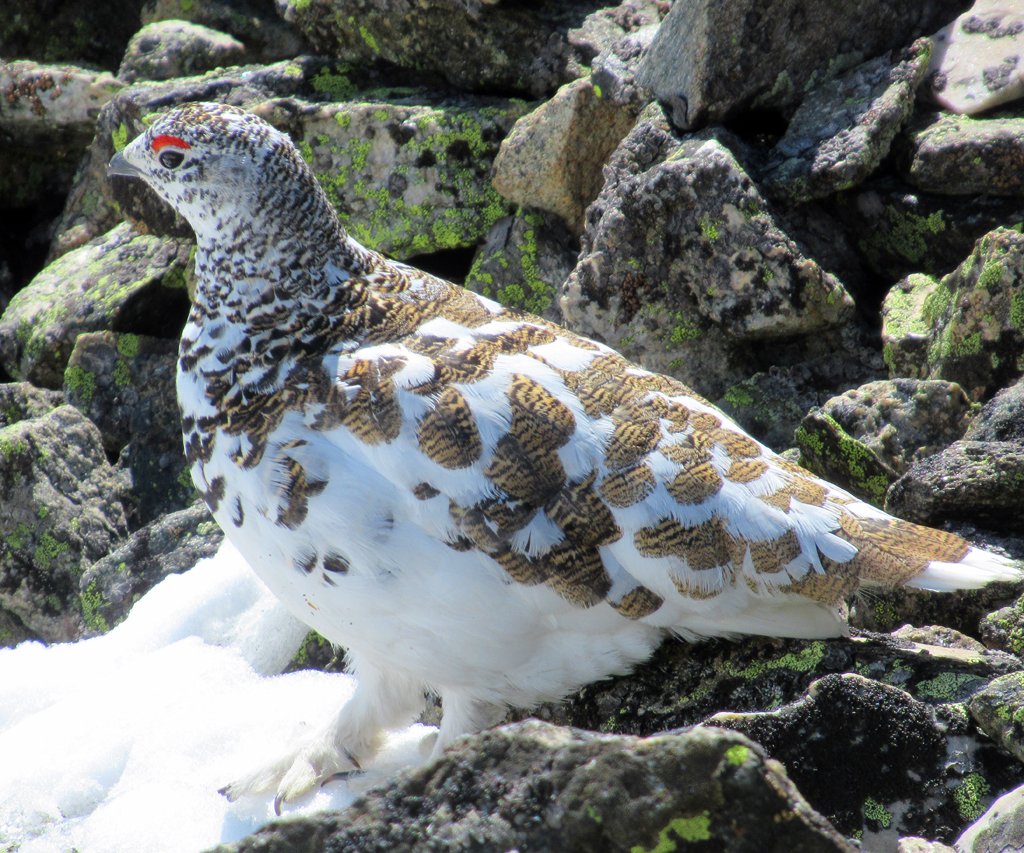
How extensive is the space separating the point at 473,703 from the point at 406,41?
395 centimetres

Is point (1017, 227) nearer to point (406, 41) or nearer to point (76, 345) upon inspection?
point (406, 41)

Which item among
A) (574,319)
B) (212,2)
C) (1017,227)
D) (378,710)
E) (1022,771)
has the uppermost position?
(212,2)

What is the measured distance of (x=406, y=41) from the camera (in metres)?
5.90

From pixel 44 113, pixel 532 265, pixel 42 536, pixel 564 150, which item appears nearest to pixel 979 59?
pixel 564 150

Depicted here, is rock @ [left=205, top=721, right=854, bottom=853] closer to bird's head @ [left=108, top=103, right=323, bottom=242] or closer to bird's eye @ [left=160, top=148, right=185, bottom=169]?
bird's head @ [left=108, top=103, right=323, bottom=242]

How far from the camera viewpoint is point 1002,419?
3.52 meters

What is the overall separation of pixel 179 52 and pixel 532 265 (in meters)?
2.99

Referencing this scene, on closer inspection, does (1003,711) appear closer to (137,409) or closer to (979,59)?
(979,59)

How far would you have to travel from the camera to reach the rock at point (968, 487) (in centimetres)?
332

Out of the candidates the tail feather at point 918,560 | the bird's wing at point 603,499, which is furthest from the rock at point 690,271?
the tail feather at point 918,560

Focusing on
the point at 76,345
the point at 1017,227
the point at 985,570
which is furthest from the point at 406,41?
the point at 985,570

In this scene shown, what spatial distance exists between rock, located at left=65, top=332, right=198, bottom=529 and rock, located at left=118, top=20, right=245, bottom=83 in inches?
73.0

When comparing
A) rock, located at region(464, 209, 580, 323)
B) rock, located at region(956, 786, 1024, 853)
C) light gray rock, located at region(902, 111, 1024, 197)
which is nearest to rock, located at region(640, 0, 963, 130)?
light gray rock, located at region(902, 111, 1024, 197)

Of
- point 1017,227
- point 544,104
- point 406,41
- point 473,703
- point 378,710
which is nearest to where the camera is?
point 473,703
